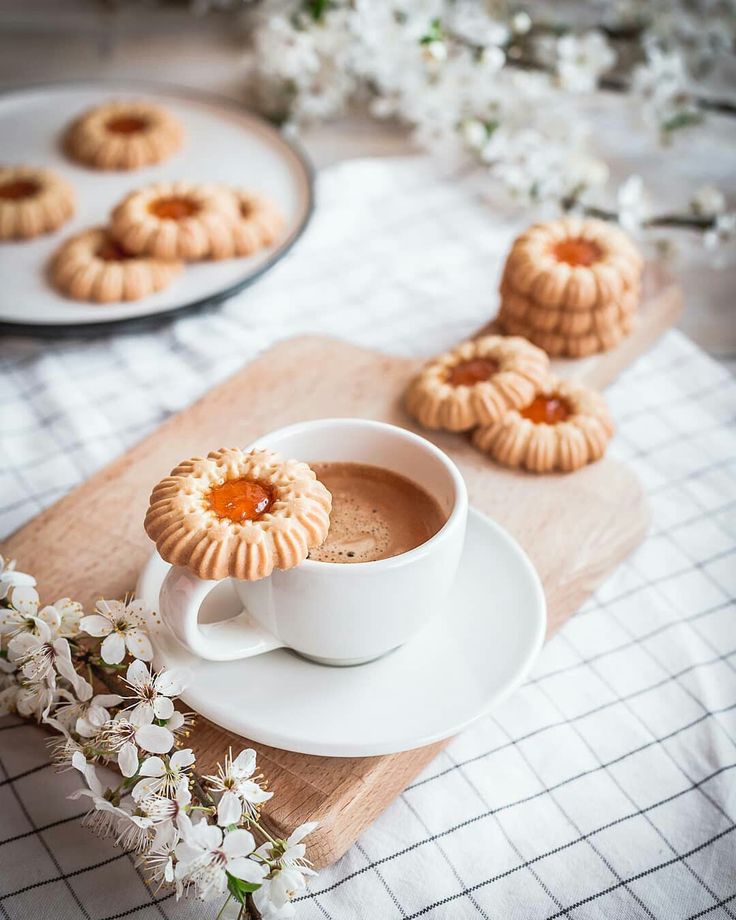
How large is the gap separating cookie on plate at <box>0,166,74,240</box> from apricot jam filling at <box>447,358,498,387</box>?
2.38ft

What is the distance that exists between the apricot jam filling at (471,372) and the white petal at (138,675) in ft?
1.77

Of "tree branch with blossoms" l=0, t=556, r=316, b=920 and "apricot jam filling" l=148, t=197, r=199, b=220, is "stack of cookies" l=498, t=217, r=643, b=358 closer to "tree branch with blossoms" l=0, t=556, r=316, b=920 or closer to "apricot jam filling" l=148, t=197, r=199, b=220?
"apricot jam filling" l=148, t=197, r=199, b=220

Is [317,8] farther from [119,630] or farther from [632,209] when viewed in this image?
[119,630]

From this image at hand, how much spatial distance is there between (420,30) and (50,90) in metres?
0.73

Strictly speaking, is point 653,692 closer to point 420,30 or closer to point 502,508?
point 502,508

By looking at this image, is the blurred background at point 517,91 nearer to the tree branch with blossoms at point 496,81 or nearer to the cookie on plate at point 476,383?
the tree branch with blossoms at point 496,81

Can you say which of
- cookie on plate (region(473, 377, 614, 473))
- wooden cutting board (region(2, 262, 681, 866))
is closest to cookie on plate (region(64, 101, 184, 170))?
wooden cutting board (region(2, 262, 681, 866))

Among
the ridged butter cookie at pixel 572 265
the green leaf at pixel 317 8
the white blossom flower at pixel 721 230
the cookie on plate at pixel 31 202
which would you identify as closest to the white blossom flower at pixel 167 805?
the ridged butter cookie at pixel 572 265

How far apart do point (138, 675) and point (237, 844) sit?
0.51 feet

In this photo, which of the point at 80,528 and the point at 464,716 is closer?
the point at 464,716

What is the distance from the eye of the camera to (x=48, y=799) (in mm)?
831

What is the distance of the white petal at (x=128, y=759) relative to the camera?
690 mm

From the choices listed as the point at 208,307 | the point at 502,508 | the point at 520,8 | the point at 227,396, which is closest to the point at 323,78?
the point at 520,8

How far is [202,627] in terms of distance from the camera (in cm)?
77
